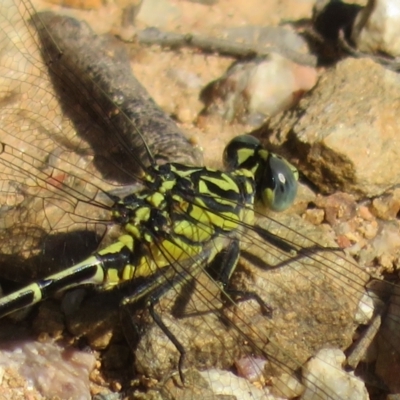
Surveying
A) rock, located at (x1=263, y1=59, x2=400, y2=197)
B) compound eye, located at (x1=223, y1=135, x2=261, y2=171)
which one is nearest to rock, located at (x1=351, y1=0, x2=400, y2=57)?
rock, located at (x1=263, y1=59, x2=400, y2=197)

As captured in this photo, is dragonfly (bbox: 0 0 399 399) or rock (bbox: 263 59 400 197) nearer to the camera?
dragonfly (bbox: 0 0 399 399)

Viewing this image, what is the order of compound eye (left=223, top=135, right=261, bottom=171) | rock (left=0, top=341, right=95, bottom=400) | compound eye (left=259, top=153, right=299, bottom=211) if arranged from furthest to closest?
1. compound eye (left=223, top=135, right=261, bottom=171)
2. compound eye (left=259, top=153, right=299, bottom=211)
3. rock (left=0, top=341, right=95, bottom=400)

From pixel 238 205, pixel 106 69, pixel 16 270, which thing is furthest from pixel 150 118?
pixel 16 270

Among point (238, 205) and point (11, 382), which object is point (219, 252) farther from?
point (11, 382)

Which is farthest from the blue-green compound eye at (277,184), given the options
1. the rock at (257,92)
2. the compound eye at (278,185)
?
the rock at (257,92)

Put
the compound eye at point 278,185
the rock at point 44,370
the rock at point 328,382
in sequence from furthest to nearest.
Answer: the compound eye at point 278,185
the rock at point 44,370
the rock at point 328,382

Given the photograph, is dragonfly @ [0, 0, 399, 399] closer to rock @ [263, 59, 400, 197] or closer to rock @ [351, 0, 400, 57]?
rock @ [263, 59, 400, 197]

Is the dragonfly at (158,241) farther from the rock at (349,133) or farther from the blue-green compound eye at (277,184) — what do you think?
the rock at (349,133)
